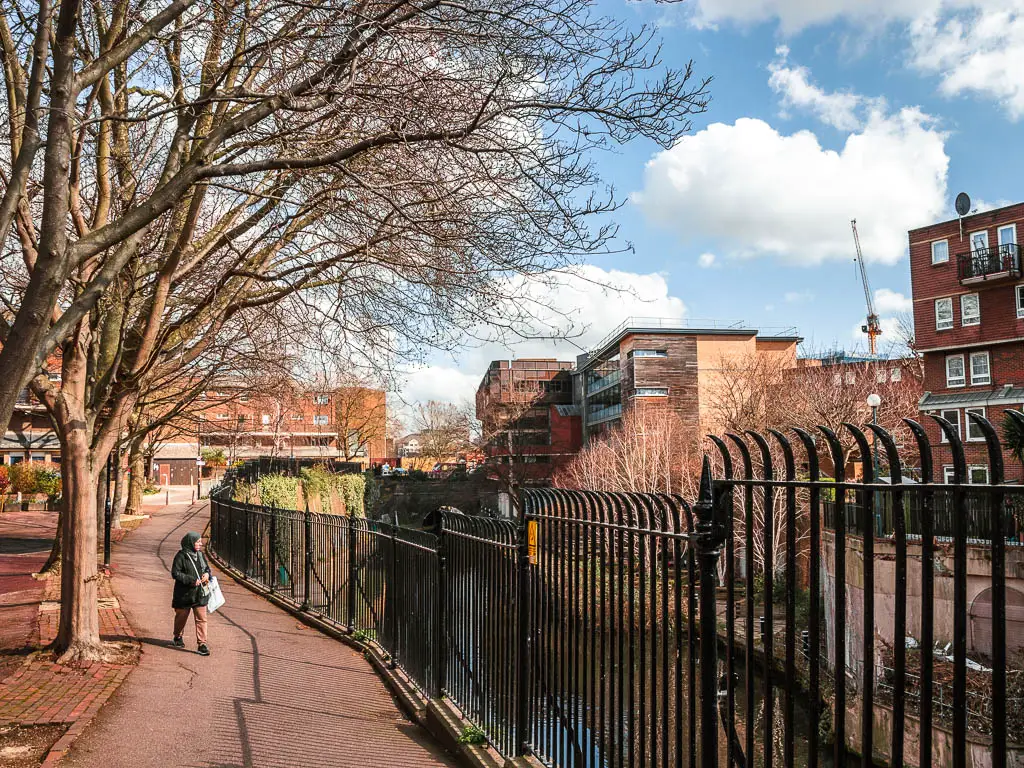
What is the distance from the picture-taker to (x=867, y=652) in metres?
2.65

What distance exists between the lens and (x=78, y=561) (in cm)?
1007

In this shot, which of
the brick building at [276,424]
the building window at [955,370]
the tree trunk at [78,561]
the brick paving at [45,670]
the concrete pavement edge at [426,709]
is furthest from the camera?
the building window at [955,370]

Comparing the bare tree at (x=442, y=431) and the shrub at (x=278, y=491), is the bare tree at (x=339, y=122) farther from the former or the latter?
the bare tree at (x=442, y=431)

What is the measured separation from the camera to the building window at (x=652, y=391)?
58.4 m

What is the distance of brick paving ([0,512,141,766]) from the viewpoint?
25.2ft

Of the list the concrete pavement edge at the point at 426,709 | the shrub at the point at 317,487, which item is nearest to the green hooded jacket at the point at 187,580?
the concrete pavement edge at the point at 426,709

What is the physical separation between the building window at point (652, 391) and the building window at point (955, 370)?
69.5 ft

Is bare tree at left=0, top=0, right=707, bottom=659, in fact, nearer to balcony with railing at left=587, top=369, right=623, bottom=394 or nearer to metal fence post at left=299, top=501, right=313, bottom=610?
metal fence post at left=299, top=501, right=313, bottom=610

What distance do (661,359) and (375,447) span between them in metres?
47.3

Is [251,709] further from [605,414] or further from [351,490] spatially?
[605,414]

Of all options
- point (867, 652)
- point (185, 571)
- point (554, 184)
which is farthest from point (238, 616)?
point (867, 652)

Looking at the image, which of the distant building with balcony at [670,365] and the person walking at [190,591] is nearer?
the person walking at [190,591]

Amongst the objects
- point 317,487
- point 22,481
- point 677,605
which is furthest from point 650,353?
point 677,605

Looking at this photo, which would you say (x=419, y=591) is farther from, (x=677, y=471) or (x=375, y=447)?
(x=375, y=447)
